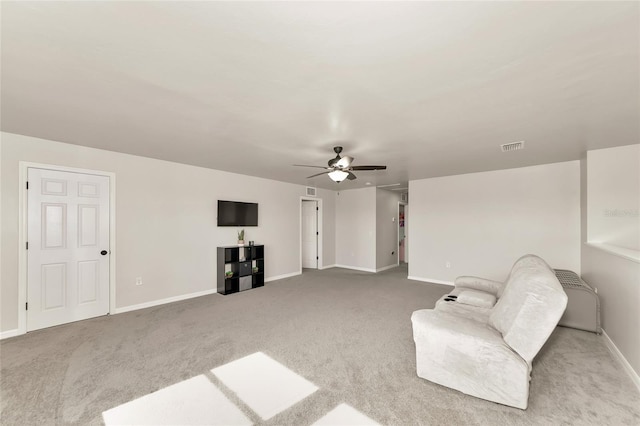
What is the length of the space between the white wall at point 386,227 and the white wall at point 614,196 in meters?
4.19

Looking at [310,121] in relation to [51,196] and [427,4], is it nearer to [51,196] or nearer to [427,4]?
[427,4]

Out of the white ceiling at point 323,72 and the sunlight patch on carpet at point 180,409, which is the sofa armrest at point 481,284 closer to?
the white ceiling at point 323,72

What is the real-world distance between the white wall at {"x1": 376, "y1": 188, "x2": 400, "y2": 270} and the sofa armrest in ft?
11.7

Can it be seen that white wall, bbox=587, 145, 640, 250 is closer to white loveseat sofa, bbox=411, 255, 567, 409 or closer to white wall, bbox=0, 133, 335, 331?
white loveseat sofa, bbox=411, 255, 567, 409

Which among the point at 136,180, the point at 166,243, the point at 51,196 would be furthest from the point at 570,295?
the point at 51,196

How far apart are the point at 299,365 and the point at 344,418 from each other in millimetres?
769

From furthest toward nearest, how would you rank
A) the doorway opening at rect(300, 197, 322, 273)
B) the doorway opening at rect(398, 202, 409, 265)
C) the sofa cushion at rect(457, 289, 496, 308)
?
the doorway opening at rect(398, 202, 409, 265)
the doorway opening at rect(300, 197, 322, 273)
the sofa cushion at rect(457, 289, 496, 308)

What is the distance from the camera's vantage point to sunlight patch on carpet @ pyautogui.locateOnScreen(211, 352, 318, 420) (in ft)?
6.40

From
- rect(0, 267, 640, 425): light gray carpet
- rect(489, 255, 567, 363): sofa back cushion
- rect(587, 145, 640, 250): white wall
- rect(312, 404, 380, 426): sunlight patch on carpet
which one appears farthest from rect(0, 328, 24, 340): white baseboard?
rect(587, 145, 640, 250): white wall

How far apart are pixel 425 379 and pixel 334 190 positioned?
618 cm

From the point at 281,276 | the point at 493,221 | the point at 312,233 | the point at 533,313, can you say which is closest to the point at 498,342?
the point at 533,313

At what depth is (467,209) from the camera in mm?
5539

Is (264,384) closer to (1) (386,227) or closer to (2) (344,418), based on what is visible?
(2) (344,418)

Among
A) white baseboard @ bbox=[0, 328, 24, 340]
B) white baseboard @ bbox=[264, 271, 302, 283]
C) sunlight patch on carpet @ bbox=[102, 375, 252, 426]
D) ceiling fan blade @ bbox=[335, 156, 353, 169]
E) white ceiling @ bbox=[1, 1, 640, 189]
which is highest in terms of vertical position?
white ceiling @ bbox=[1, 1, 640, 189]
